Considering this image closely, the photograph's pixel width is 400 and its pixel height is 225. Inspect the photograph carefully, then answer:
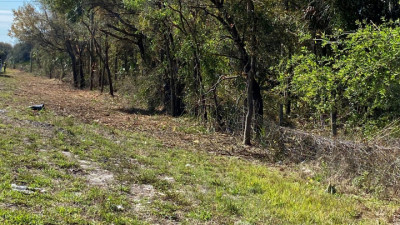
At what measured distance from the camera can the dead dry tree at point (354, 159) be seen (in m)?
6.71

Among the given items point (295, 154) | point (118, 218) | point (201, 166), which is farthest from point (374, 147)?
Result: point (118, 218)

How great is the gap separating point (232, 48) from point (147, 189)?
7.41 metres

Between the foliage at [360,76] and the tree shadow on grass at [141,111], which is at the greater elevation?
the foliage at [360,76]

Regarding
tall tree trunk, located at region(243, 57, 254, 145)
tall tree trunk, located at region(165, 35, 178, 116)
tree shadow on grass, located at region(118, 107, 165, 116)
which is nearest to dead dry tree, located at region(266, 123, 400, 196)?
tall tree trunk, located at region(243, 57, 254, 145)

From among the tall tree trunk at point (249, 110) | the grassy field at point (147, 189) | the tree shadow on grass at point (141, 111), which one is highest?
the tall tree trunk at point (249, 110)

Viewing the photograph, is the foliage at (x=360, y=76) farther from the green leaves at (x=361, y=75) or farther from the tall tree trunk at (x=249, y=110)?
the tall tree trunk at (x=249, y=110)

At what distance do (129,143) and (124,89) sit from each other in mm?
12468

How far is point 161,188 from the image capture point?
5.93m

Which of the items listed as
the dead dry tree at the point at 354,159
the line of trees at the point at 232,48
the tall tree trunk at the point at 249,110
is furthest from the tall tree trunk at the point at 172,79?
the dead dry tree at the point at 354,159

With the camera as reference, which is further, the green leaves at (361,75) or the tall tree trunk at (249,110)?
the tall tree trunk at (249,110)

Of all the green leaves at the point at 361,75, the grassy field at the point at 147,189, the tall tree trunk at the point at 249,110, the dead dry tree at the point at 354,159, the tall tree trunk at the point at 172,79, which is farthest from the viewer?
the tall tree trunk at the point at 172,79

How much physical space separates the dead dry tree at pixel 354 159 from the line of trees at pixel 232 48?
177 centimetres

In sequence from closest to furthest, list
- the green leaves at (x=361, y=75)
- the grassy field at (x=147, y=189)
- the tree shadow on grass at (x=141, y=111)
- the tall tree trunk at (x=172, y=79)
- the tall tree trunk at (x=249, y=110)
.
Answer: the grassy field at (x=147, y=189) → the green leaves at (x=361, y=75) → the tall tree trunk at (x=249, y=110) → the tall tree trunk at (x=172, y=79) → the tree shadow on grass at (x=141, y=111)

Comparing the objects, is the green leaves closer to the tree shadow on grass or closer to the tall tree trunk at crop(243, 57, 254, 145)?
the tall tree trunk at crop(243, 57, 254, 145)
